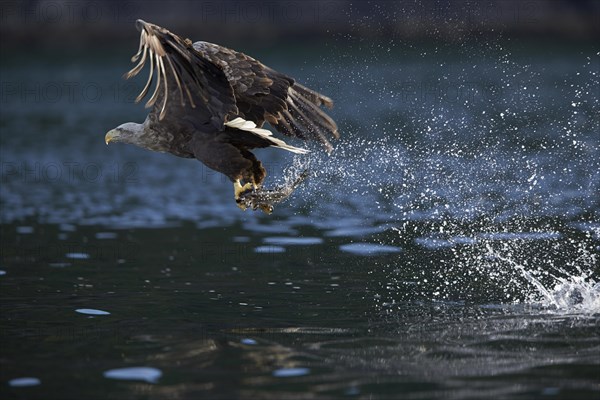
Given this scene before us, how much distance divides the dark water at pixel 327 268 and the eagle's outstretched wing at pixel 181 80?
4.15 ft

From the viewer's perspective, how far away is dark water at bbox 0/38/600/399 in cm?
544

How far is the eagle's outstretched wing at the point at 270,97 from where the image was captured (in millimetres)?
7730

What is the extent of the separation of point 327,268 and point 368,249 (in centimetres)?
82

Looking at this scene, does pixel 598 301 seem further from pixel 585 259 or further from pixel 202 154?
pixel 202 154

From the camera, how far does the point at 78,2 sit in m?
37.5

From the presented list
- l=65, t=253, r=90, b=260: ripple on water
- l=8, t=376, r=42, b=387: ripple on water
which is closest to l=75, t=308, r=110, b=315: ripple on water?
l=8, t=376, r=42, b=387: ripple on water

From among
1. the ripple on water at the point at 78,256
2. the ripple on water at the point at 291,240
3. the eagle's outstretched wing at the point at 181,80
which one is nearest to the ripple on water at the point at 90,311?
the eagle's outstretched wing at the point at 181,80

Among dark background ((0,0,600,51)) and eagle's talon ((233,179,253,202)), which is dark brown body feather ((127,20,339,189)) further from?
dark background ((0,0,600,51))

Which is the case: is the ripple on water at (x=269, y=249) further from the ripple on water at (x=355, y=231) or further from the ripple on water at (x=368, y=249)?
the ripple on water at (x=355, y=231)

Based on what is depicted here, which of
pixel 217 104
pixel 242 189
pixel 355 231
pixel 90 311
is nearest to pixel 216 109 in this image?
pixel 217 104

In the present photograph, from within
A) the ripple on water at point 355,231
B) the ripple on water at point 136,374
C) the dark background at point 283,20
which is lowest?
the ripple on water at point 136,374

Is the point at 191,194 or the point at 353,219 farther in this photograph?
the point at 191,194

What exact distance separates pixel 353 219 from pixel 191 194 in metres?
2.94

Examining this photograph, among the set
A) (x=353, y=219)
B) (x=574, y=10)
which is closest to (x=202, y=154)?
(x=353, y=219)
